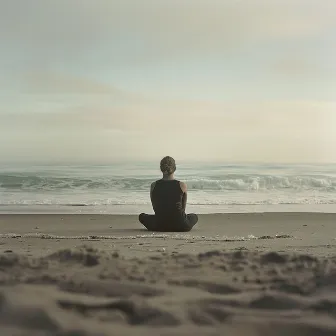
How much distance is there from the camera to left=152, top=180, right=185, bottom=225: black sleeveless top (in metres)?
6.82

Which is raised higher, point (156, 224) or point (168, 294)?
point (168, 294)

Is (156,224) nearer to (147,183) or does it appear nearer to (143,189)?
(143,189)

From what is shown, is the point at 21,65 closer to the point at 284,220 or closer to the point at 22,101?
the point at 22,101

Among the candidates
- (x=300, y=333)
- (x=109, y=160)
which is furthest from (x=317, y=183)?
(x=300, y=333)

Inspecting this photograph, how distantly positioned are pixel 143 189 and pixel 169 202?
1096cm

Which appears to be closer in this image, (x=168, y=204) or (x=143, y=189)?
(x=168, y=204)

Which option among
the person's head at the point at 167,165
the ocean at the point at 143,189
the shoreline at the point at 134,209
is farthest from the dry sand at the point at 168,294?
the ocean at the point at 143,189

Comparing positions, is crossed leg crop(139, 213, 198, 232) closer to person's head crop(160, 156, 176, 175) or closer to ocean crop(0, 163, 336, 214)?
person's head crop(160, 156, 176, 175)

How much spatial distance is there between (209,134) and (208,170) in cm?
232

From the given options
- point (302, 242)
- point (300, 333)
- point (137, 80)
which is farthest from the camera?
point (137, 80)

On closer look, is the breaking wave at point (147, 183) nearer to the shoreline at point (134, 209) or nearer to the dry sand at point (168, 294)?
the shoreline at point (134, 209)

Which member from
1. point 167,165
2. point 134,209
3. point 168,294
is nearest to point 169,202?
point 167,165

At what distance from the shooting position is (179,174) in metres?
23.1

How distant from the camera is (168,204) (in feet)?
22.4
